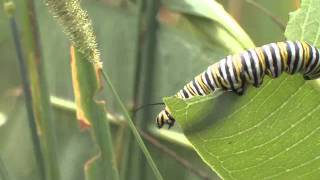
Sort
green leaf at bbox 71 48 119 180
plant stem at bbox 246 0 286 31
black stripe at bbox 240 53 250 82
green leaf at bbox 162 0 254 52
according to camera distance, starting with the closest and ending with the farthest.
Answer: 1. black stripe at bbox 240 53 250 82
2. green leaf at bbox 71 48 119 180
3. green leaf at bbox 162 0 254 52
4. plant stem at bbox 246 0 286 31

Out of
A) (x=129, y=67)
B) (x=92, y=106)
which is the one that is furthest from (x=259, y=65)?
(x=129, y=67)

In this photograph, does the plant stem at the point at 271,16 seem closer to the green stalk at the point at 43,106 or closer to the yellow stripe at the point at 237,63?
the green stalk at the point at 43,106

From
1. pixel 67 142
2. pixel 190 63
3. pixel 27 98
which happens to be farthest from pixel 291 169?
pixel 67 142

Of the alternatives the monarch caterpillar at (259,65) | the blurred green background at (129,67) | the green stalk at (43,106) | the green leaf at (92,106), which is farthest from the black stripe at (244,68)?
the blurred green background at (129,67)

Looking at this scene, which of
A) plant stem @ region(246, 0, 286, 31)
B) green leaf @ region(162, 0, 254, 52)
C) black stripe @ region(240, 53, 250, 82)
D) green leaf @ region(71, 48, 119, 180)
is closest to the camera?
black stripe @ region(240, 53, 250, 82)

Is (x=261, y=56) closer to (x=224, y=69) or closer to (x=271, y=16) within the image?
(x=224, y=69)

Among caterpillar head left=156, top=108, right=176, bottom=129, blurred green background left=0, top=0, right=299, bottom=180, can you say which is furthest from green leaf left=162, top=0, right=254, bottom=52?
caterpillar head left=156, top=108, right=176, bottom=129

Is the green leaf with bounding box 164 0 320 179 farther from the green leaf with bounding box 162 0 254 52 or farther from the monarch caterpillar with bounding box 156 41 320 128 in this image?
the green leaf with bounding box 162 0 254 52
